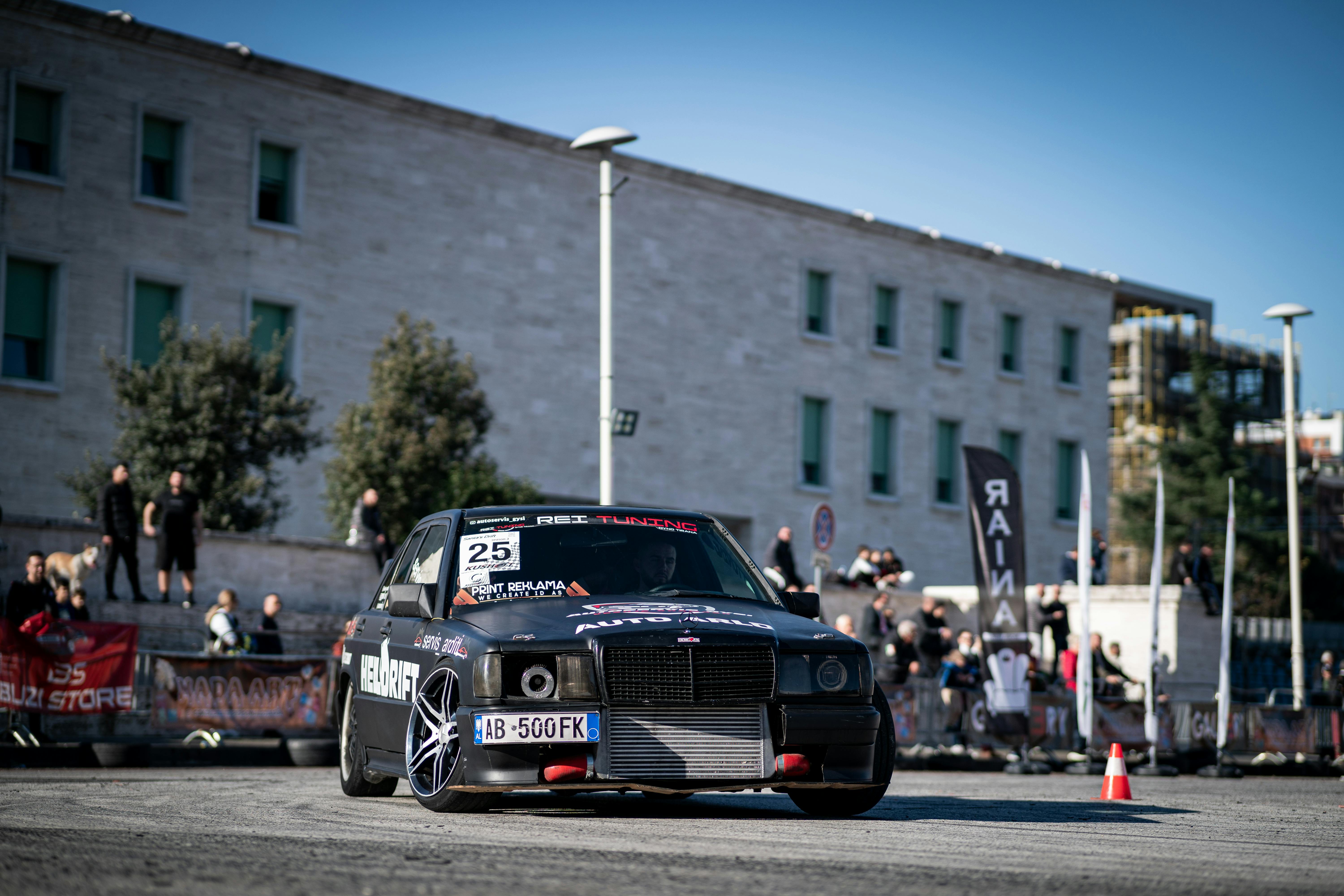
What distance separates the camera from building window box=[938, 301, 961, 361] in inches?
1983

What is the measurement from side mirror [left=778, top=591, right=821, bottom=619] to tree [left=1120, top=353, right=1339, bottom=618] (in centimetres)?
5474

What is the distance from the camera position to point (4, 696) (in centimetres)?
1686

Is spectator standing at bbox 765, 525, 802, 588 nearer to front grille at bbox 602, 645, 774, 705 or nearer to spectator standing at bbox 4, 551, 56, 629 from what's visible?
spectator standing at bbox 4, 551, 56, 629

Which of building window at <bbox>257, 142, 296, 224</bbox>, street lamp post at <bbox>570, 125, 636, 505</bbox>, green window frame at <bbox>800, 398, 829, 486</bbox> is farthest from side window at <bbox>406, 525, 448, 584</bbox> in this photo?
green window frame at <bbox>800, 398, 829, 486</bbox>

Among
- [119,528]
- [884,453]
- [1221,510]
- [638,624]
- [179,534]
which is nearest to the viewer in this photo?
[638,624]

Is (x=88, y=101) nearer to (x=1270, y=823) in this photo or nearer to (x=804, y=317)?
(x=804, y=317)

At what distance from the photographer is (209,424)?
29.6 meters

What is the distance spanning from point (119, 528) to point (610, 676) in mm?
15655

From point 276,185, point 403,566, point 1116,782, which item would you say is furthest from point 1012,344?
point 403,566

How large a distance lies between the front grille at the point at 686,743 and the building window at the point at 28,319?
2681 centimetres

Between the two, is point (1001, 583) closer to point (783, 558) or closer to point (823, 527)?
point (823, 527)

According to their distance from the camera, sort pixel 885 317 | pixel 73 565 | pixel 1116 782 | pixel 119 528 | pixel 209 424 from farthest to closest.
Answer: pixel 885 317, pixel 209 424, pixel 119 528, pixel 73 565, pixel 1116 782

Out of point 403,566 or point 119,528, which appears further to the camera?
point 119,528

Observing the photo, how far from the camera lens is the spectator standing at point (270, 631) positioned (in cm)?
2003
